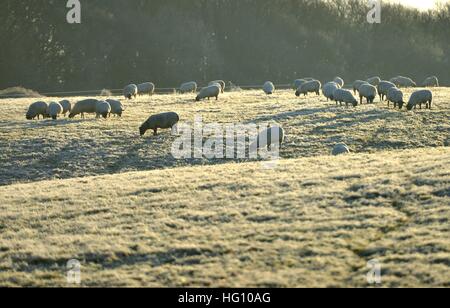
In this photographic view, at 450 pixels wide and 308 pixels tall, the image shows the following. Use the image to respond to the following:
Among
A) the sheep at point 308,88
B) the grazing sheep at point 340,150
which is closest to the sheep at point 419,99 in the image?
the sheep at point 308,88

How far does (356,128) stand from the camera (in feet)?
115

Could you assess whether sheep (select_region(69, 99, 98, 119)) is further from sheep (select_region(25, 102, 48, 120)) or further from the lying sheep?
sheep (select_region(25, 102, 48, 120))

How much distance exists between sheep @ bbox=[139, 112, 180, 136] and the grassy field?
12.9 ft

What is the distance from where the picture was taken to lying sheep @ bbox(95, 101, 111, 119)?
39281 millimetres

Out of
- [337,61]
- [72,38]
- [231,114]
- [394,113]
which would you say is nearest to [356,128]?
[394,113]

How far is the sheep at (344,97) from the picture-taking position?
41.6m

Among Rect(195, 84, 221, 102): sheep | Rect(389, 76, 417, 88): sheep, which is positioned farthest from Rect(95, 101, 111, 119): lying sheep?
Rect(389, 76, 417, 88): sheep

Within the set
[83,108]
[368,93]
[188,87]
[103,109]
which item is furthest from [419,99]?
[188,87]

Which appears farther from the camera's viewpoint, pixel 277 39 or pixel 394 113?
pixel 277 39

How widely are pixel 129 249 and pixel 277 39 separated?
293 ft

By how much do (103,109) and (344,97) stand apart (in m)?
14.0
